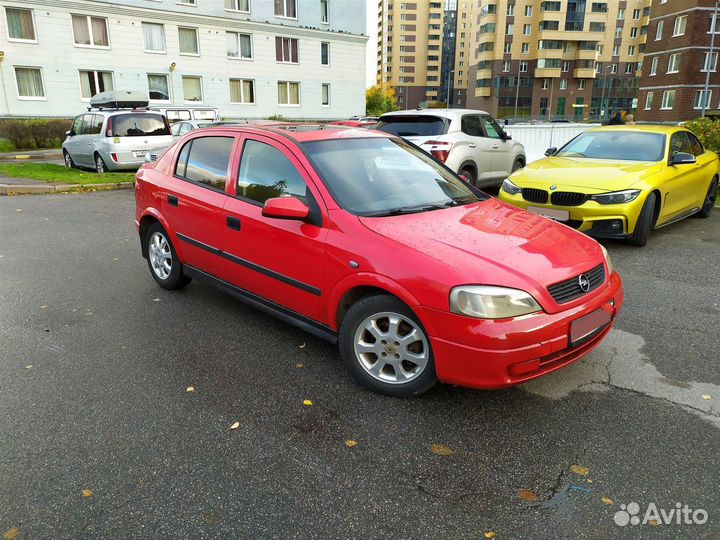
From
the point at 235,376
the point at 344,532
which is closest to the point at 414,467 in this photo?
the point at 344,532

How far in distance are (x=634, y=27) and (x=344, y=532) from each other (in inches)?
4186

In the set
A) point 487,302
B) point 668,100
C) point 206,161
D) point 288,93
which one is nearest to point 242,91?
point 288,93

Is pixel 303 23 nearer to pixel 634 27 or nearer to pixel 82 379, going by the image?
pixel 82 379

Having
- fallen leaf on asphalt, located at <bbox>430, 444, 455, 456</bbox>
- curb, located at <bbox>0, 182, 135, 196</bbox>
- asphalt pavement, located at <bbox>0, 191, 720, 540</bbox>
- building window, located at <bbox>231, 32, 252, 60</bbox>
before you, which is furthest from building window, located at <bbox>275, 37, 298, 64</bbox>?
fallen leaf on asphalt, located at <bbox>430, 444, 455, 456</bbox>

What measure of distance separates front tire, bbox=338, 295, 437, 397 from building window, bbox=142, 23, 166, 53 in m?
35.2

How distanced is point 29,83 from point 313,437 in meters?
34.4

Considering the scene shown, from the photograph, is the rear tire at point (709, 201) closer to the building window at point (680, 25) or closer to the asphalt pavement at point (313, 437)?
the asphalt pavement at point (313, 437)

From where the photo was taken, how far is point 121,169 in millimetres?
15109

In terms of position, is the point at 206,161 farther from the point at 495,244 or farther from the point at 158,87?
the point at 158,87

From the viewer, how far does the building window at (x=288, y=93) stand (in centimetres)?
3900

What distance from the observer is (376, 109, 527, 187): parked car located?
386 inches

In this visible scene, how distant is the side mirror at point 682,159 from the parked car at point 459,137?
3395 mm

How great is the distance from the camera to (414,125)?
33.4 ft

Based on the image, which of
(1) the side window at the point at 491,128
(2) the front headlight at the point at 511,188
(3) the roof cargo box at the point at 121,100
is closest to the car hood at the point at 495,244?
(2) the front headlight at the point at 511,188
